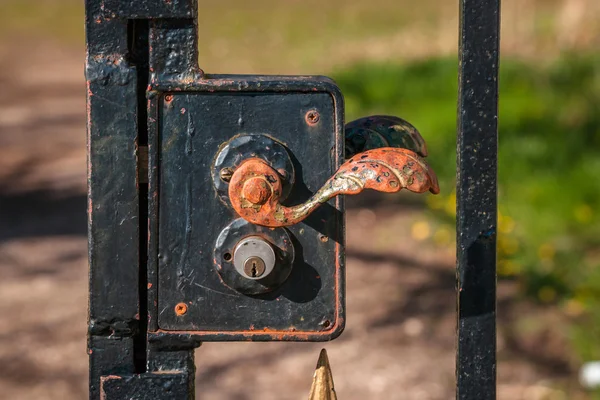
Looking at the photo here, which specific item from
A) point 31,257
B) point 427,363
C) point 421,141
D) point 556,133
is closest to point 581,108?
point 556,133

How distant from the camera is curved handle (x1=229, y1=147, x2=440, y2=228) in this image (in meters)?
1.14

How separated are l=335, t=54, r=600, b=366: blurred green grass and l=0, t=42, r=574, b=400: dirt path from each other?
21cm

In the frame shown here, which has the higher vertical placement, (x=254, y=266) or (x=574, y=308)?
(x=254, y=266)

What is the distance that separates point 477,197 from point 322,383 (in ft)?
1.15

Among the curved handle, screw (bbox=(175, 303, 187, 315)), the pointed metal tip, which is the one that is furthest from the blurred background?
the curved handle

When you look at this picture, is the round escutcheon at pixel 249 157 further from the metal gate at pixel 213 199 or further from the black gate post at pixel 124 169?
the black gate post at pixel 124 169

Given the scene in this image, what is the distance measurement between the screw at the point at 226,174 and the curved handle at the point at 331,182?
16 mm

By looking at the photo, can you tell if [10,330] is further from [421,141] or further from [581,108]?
[581,108]

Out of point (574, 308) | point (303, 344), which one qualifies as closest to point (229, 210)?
point (303, 344)

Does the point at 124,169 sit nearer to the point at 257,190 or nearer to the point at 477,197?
the point at 257,190

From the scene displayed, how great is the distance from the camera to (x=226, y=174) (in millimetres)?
1221

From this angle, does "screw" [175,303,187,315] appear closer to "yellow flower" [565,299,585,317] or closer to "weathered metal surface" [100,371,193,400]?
"weathered metal surface" [100,371,193,400]

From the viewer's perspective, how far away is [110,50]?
1.24 m

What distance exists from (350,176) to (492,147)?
0.72ft
